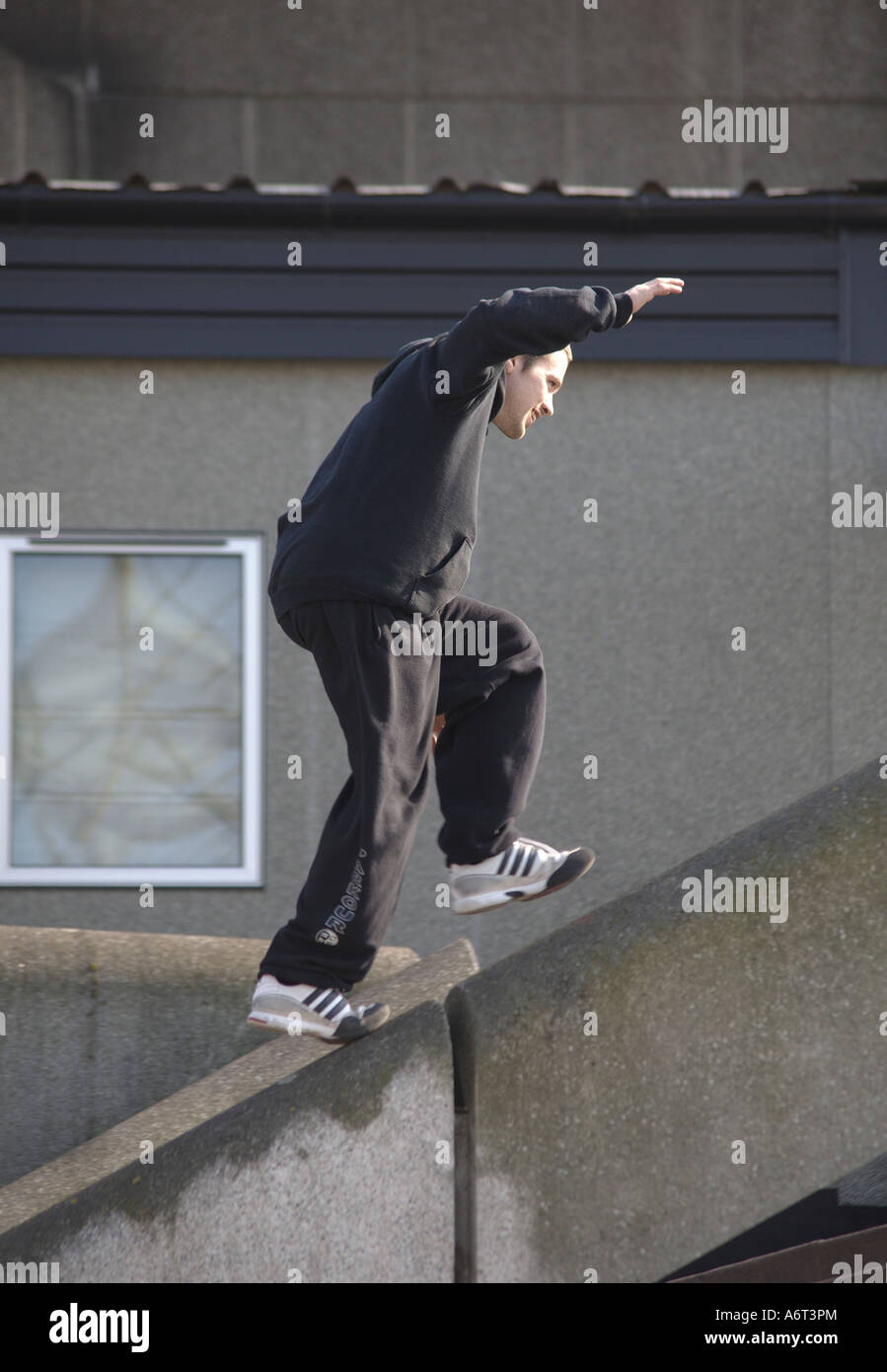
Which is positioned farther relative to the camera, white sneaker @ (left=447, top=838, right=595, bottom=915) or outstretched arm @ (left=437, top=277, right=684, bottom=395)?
white sneaker @ (left=447, top=838, right=595, bottom=915)

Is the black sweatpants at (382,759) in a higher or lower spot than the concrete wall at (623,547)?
lower

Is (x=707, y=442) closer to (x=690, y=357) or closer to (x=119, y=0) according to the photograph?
(x=690, y=357)

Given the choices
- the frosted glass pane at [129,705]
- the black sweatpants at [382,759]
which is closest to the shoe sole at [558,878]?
the black sweatpants at [382,759]

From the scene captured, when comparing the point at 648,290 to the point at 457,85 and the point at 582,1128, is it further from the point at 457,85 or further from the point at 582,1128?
the point at 457,85

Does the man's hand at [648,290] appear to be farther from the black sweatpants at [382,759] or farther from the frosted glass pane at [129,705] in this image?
the frosted glass pane at [129,705]

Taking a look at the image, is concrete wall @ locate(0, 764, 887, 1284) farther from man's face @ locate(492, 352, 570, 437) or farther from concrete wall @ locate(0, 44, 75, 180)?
concrete wall @ locate(0, 44, 75, 180)

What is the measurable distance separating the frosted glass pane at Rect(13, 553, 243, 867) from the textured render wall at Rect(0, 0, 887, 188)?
2.86m

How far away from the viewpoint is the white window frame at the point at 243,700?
670 centimetres

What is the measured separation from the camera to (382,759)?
2992 millimetres

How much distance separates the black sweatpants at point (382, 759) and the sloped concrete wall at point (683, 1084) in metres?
0.35

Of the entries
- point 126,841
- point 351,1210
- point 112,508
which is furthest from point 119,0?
point 351,1210

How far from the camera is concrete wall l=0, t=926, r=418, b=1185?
4035 mm

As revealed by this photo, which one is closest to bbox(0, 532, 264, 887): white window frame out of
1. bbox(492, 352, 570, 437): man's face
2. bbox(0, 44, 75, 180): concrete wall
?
bbox(0, 44, 75, 180): concrete wall

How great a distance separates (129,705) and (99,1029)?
114 inches
